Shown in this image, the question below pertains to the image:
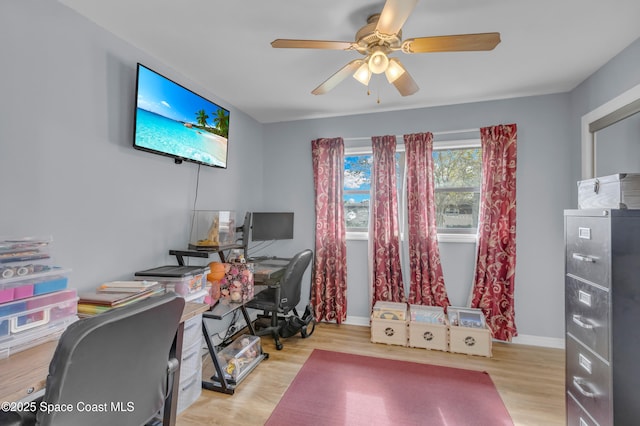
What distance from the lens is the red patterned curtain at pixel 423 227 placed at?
300cm

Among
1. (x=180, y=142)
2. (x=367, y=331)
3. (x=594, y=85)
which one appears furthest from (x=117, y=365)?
(x=594, y=85)

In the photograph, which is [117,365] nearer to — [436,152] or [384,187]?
[384,187]

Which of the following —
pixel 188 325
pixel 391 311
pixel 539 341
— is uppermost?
pixel 188 325

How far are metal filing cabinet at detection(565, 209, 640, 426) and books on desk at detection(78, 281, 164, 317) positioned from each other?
7.77ft

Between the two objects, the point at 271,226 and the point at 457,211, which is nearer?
the point at 457,211

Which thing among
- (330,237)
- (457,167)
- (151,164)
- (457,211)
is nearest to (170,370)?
(151,164)

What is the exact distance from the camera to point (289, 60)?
85.3 inches

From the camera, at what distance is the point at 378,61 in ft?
5.35

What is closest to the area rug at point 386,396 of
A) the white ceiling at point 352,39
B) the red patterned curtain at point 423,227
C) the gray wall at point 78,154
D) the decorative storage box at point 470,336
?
the decorative storage box at point 470,336

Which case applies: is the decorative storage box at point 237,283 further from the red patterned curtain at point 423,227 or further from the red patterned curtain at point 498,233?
the red patterned curtain at point 498,233

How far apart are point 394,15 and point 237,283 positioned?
2067 millimetres

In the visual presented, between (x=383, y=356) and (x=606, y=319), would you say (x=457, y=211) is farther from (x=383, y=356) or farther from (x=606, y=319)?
(x=606, y=319)

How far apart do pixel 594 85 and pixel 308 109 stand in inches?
101

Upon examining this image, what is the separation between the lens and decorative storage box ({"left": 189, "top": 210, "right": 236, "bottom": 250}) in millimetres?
2389
